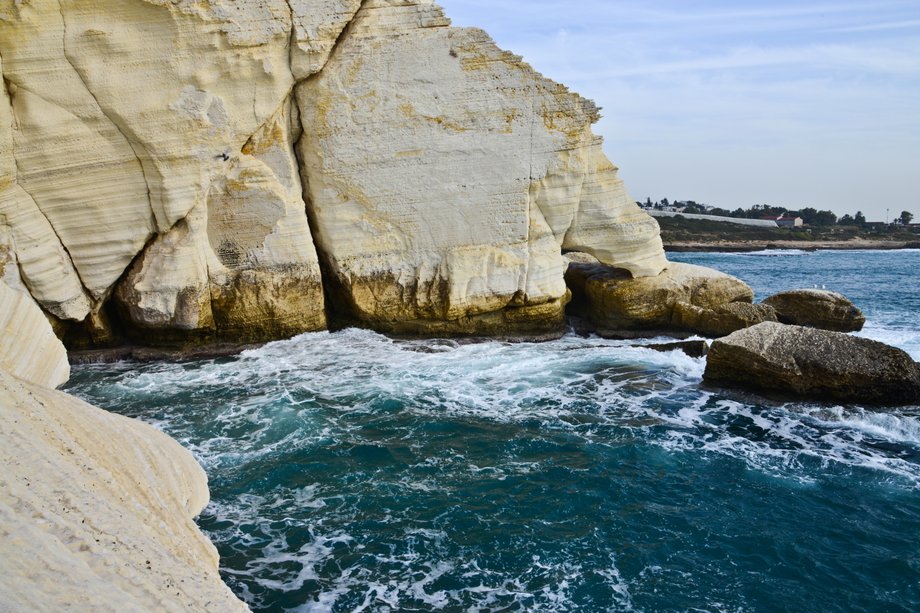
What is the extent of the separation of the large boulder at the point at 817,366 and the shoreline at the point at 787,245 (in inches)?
1684

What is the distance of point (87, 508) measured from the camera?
2951 mm

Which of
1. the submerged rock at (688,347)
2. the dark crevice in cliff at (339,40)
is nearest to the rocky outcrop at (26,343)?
the dark crevice in cliff at (339,40)

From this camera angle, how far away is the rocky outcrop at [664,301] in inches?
592

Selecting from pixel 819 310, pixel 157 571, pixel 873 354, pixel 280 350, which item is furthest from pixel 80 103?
pixel 819 310

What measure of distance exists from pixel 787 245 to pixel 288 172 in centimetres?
5357

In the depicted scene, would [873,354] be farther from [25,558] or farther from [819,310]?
[25,558]

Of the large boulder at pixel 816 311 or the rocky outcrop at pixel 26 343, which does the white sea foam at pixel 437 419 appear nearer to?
the rocky outcrop at pixel 26 343

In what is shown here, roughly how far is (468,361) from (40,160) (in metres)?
7.68

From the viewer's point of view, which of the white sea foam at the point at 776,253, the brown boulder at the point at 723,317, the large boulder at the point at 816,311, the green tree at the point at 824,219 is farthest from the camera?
the green tree at the point at 824,219

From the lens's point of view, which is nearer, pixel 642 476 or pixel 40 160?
pixel 642 476

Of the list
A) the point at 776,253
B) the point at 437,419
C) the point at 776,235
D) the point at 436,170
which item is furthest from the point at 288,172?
the point at 776,235

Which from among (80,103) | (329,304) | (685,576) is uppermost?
(80,103)

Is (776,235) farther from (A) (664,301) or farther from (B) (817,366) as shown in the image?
(B) (817,366)

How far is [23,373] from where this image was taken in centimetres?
425
